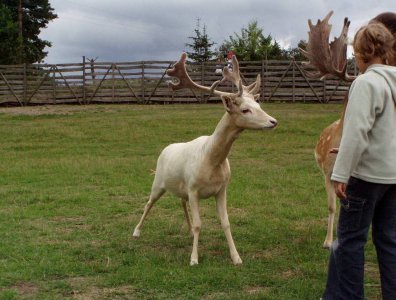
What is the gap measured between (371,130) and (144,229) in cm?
437

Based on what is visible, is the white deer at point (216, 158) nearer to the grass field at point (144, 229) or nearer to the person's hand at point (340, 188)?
the grass field at point (144, 229)

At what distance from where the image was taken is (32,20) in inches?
1521

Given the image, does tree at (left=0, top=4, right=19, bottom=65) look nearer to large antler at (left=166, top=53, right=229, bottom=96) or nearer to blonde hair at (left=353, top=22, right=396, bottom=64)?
large antler at (left=166, top=53, right=229, bottom=96)

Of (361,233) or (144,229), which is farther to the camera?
(144,229)

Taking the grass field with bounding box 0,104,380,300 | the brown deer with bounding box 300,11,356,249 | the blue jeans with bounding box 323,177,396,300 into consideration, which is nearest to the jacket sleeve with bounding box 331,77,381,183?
the blue jeans with bounding box 323,177,396,300

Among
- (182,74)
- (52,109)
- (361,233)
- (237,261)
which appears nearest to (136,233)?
(237,261)

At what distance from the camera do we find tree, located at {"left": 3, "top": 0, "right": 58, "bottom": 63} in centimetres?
3747

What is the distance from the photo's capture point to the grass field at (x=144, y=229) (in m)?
5.31

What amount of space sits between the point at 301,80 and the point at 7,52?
1598 cm

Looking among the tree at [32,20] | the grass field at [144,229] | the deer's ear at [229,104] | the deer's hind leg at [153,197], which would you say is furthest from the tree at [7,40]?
the deer's ear at [229,104]

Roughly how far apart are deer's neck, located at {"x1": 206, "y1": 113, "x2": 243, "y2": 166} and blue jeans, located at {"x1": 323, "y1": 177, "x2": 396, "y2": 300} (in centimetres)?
223

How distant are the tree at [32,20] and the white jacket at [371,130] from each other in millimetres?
35458

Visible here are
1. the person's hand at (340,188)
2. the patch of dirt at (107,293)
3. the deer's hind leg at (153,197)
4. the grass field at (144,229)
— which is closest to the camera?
the person's hand at (340,188)

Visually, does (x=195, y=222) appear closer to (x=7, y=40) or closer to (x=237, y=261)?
(x=237, y=261)
